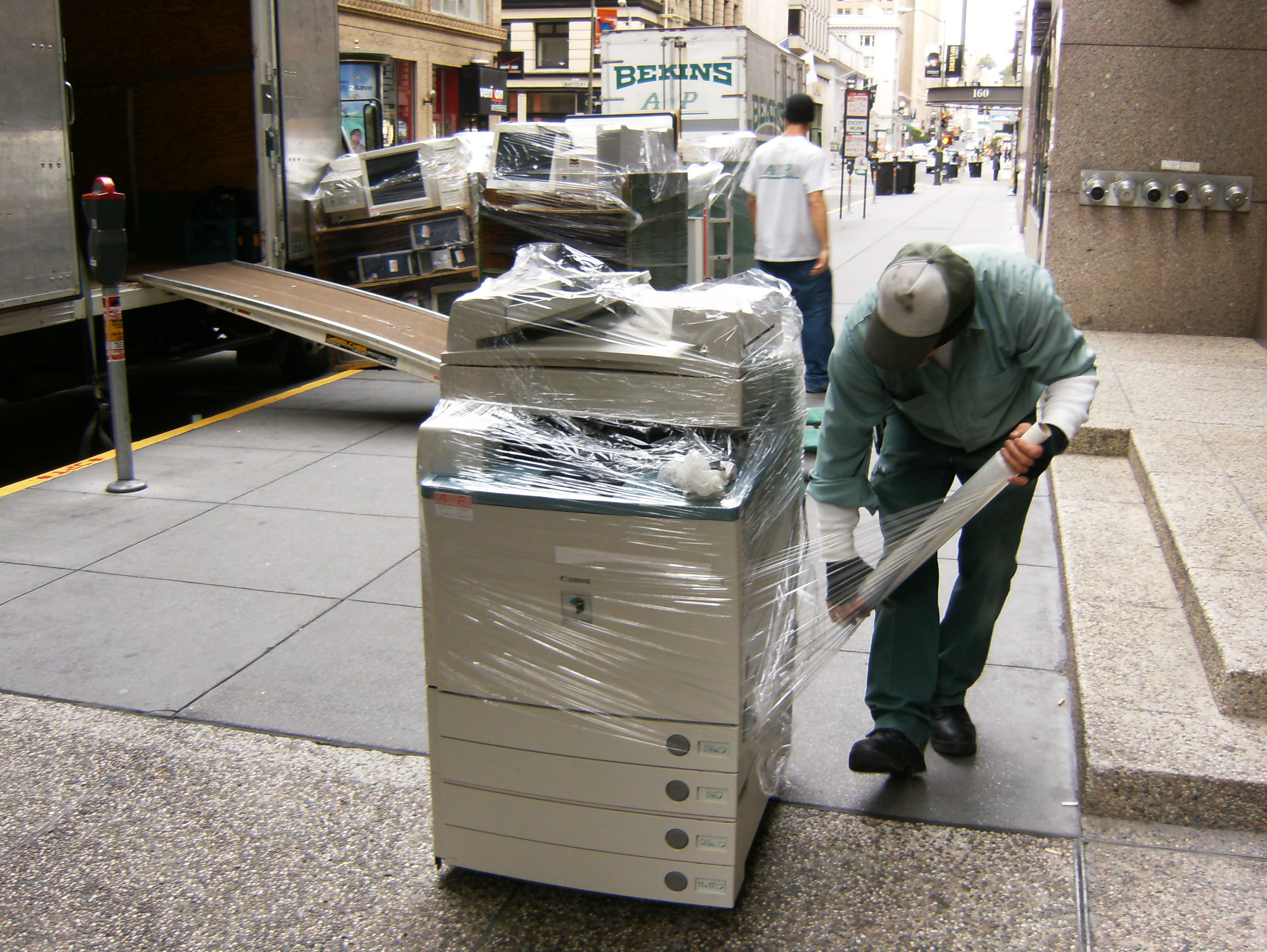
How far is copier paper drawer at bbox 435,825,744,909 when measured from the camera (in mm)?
2506

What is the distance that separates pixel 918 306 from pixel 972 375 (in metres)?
0.44

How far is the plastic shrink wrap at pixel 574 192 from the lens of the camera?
834cm

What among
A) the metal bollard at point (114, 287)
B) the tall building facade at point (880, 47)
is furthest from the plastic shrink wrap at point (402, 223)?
the tall building facade at point (880, 47)

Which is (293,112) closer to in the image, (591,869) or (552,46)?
(591,869)

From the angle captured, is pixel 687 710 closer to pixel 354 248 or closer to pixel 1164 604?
pixel 1164 604

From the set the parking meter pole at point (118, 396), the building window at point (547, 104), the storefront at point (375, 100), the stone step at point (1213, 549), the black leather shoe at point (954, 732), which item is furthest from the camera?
the building window at point (547, 104)

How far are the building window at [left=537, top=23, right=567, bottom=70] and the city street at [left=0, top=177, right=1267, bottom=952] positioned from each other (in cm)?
5011

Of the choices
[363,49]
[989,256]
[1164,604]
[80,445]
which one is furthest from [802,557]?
[363,49]

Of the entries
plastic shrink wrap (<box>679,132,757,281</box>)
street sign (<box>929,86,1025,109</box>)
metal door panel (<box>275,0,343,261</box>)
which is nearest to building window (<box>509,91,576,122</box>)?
street sign (<box>929,86,1025,109</box>)

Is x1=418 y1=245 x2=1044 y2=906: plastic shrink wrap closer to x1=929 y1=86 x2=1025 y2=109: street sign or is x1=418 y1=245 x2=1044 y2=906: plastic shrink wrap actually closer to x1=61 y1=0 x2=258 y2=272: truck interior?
x1=61 y1=0 x2=258 y2=272: truck interior

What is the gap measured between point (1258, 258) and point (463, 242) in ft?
19.6

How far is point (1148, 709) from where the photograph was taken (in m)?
3.22

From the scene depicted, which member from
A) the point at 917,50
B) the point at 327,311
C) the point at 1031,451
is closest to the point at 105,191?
the point at 327,311

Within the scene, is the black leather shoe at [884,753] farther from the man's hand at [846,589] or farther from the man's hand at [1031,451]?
the man's hand at [1031,451]
